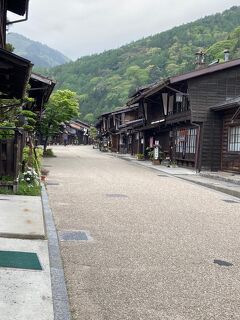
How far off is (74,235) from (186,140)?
22416 millimetres

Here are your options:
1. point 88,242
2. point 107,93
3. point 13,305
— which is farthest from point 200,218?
point 107,93

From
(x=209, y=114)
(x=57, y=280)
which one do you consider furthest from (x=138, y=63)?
(x=57, y=280)

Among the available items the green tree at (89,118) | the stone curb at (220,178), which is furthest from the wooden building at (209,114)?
the green tree at (89,118)

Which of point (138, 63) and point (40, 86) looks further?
point (138, 63)

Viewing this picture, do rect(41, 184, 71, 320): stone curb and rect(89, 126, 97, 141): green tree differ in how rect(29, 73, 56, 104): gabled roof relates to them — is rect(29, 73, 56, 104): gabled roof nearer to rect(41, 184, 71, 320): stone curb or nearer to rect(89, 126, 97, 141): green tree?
rect(41, 184, 71, 320): stone curb

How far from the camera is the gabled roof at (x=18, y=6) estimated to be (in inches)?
632

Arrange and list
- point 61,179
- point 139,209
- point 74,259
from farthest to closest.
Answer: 1. point 61,179
2. point 139,209
3. point 74,259

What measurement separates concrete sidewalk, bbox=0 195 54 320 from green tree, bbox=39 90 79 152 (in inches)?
1186

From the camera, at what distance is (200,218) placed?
10.9 metres

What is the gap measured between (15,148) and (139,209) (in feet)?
11.9

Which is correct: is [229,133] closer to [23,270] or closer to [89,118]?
[23,270]

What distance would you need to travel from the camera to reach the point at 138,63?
98.3m

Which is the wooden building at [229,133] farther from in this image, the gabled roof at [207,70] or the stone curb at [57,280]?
the stone curb at [57,280]

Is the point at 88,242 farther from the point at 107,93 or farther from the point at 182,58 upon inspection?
the point at 107,93
